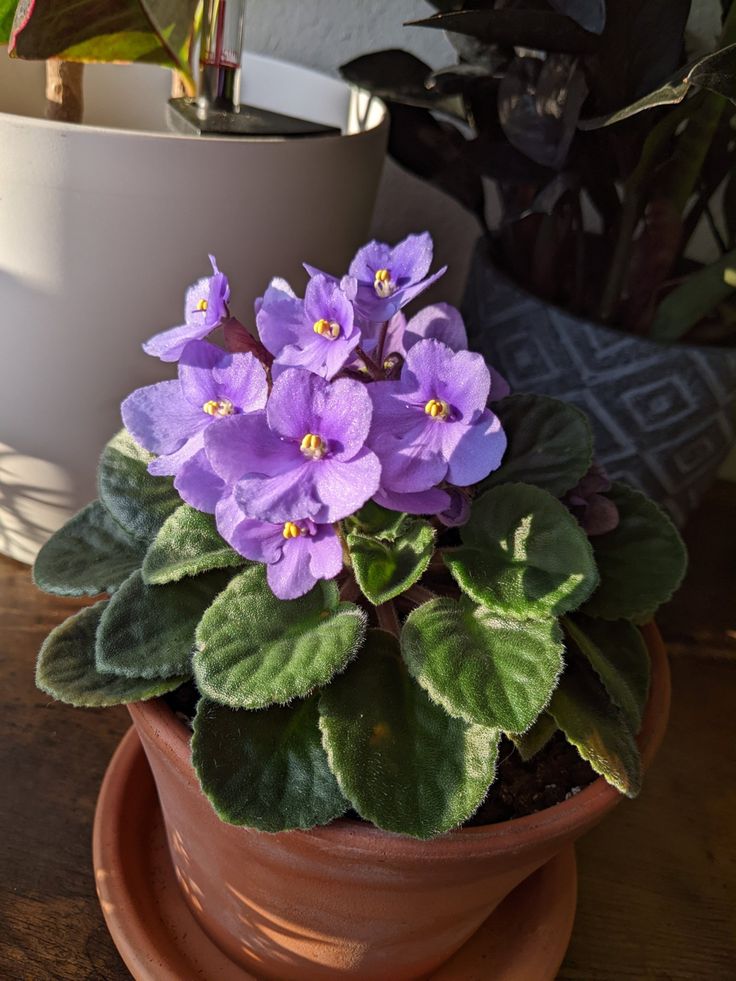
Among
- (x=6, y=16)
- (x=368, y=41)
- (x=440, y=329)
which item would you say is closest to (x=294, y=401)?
(x=440, y=329)

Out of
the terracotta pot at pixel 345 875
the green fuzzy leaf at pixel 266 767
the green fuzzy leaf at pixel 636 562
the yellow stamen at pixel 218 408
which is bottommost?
the terracotta pot at pixel 345 875

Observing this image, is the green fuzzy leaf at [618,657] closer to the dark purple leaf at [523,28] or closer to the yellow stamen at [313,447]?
the yellow stamen at [313,447]

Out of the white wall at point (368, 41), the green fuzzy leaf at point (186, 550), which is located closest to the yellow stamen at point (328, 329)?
the green fuzzy leaf at point (186, 550)

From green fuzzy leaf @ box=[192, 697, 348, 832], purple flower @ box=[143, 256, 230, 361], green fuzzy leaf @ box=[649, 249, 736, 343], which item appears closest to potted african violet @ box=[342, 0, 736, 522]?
green fuzzy leaf @ box=[649, 249, 736, 343]

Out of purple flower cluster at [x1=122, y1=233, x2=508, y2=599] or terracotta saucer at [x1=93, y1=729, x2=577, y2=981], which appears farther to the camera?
terracotta saucer at [x1=93, y1=729, x2=577, y2=981]

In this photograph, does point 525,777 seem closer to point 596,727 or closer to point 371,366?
point 596,727

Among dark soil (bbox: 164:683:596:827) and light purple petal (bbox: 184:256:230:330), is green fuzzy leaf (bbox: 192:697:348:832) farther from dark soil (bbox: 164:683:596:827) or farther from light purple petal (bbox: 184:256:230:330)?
light purple petal (bbox: 184:256:230:330)
